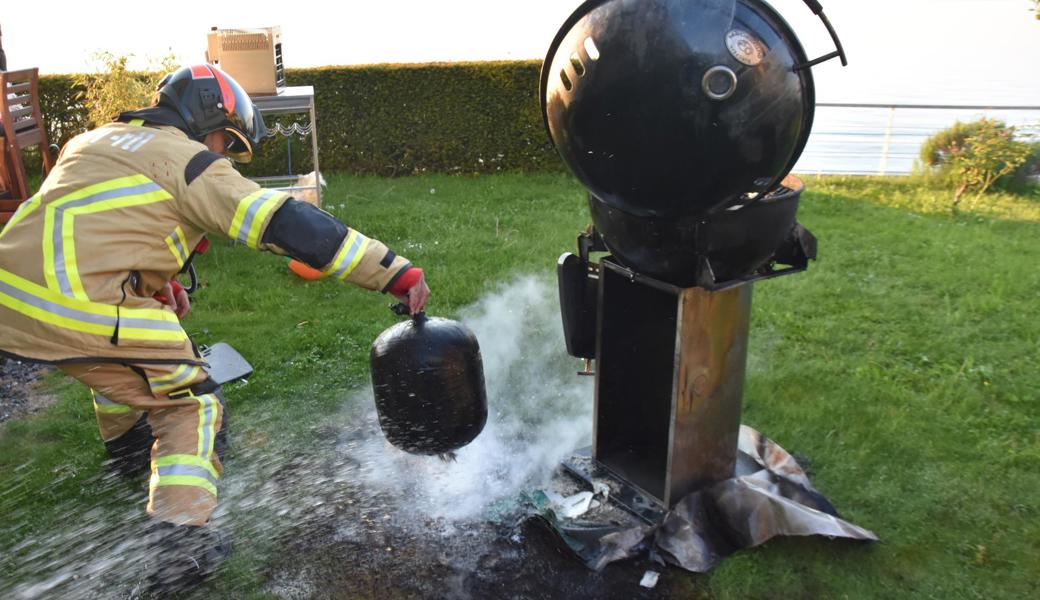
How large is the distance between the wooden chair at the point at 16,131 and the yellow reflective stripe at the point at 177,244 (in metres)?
3.87

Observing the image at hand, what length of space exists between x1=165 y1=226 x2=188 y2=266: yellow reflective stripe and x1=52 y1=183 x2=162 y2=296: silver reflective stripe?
7.4 inches

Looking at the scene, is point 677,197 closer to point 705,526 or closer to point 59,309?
point 705,526

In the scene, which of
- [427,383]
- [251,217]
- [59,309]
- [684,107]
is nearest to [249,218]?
[251,217]

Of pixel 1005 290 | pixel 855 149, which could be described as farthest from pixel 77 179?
pixel 855 149

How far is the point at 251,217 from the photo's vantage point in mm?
3105

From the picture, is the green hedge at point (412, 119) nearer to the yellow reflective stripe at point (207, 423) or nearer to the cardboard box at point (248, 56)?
the cardboard box at point (248, 56)

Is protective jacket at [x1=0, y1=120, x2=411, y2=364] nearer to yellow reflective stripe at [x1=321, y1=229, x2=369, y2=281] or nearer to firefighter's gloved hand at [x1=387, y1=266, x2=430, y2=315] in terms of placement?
yellow reflective stripe at [x1=321, y1=229, x2=369, y2=281]

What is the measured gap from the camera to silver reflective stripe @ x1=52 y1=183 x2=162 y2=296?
3.07 meters

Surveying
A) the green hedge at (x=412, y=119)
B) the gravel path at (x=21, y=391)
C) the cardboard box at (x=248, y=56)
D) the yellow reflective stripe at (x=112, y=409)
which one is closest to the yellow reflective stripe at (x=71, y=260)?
the yellow reflective stripe at (x=112, y=409)

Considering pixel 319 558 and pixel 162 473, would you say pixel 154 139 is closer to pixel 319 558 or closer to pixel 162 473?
pixel 162 473

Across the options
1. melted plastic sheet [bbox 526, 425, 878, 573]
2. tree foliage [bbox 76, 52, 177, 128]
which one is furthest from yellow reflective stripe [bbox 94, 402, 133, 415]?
tree foliage [bbox 76, 52, 177, 128]

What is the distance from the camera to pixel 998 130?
29.9ft

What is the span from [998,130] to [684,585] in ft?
26.0

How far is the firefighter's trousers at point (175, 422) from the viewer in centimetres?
323
